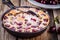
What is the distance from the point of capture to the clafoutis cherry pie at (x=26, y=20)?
1476 mm

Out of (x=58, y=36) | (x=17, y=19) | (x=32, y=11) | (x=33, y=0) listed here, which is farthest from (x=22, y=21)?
(x=33, y=0)

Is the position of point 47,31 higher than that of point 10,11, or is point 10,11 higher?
point 10,11

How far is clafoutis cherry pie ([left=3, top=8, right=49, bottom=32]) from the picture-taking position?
1476mm

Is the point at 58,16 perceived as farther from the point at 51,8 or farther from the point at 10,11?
the point at 10,11

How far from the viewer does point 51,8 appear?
71.6 inches

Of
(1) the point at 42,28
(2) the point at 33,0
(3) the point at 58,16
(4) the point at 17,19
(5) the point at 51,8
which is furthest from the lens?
(2) the point at 33,0

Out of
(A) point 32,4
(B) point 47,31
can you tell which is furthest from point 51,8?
(B) point 47,31

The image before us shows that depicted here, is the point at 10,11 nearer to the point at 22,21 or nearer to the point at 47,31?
the point at 22,21

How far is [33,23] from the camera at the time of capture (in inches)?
60.4

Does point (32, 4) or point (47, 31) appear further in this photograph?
point (32, 4)

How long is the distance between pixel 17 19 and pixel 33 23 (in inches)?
4.5

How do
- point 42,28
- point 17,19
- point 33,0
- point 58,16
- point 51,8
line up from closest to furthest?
point 42,28, point 17,19, point 58,16, point 51,8, point 33,0

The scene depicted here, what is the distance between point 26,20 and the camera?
5.13 feet

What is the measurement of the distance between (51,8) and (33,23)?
340mm
